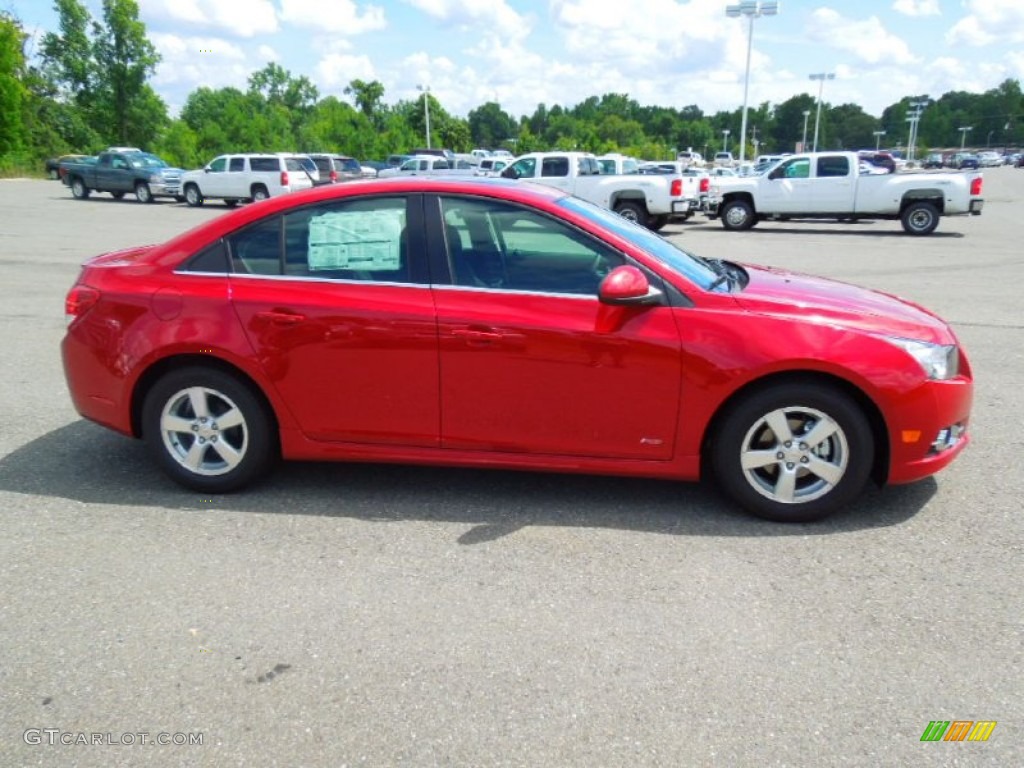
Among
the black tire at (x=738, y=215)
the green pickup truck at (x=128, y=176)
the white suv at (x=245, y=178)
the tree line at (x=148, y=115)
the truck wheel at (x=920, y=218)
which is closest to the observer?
the truck wheel at (x=920, y=218)

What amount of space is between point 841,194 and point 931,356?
17445 mm

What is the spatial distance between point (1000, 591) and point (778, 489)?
0.98 metres

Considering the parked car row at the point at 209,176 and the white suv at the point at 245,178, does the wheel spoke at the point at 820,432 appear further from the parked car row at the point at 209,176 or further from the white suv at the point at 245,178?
the white suv at the point at 245,178

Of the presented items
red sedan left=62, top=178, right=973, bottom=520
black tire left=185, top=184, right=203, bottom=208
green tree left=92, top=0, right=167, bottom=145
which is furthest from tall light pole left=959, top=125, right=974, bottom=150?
red sedan left=62, top=178, right=973, bottom=520

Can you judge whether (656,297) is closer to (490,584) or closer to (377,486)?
(490,584)

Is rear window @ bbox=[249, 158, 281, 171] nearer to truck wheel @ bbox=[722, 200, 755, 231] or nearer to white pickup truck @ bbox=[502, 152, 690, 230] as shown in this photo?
white pickup truck @ bbox=[502, 152, 690, 230]

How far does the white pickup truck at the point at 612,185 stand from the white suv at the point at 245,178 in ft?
31.1

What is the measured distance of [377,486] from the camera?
4.38m

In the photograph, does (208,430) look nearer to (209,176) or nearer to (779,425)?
(779,425)

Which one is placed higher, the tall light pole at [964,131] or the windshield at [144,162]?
the tall light pole at [964,131]

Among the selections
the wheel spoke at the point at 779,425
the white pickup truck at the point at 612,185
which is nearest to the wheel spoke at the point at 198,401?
the wheel spoke at the point at 779,425

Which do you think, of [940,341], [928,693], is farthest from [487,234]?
[928,693]

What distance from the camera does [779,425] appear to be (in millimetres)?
3762

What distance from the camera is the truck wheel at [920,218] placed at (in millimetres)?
18609
